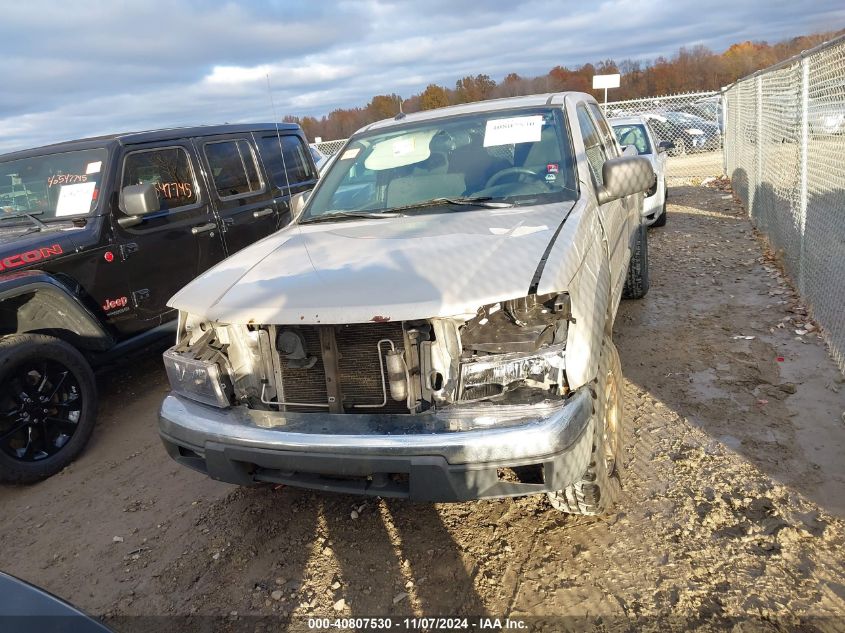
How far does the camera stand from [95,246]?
459cm

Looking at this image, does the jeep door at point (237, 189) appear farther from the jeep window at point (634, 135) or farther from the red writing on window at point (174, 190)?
the jeep window at point (634, 135)

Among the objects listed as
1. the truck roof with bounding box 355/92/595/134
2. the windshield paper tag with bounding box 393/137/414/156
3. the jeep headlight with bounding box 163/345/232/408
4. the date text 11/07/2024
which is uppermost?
the truck roof with bounding box 355/92/595/134

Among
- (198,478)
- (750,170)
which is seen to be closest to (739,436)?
(198,478)

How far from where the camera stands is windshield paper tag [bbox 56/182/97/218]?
477 centimetres

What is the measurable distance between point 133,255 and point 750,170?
934 cm

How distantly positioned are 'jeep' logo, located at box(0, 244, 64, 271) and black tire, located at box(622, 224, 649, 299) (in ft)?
15.6

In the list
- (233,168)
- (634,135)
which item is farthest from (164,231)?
(634,135)

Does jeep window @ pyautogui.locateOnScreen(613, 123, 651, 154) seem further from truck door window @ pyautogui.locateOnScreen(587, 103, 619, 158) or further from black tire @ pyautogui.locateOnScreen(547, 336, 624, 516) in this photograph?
black tire @ pyautogui.locateOnScreen(547, 336, 624, 516)

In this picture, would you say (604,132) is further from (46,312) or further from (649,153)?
(649,153)

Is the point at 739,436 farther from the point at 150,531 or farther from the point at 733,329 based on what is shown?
the point at 150,531

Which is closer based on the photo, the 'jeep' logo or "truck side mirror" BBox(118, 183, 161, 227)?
the 'jeep' logo

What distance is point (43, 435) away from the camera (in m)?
4.13

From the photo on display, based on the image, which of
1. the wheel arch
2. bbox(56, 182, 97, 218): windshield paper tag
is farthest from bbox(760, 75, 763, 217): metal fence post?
the wheel arch

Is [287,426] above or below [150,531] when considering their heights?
above
